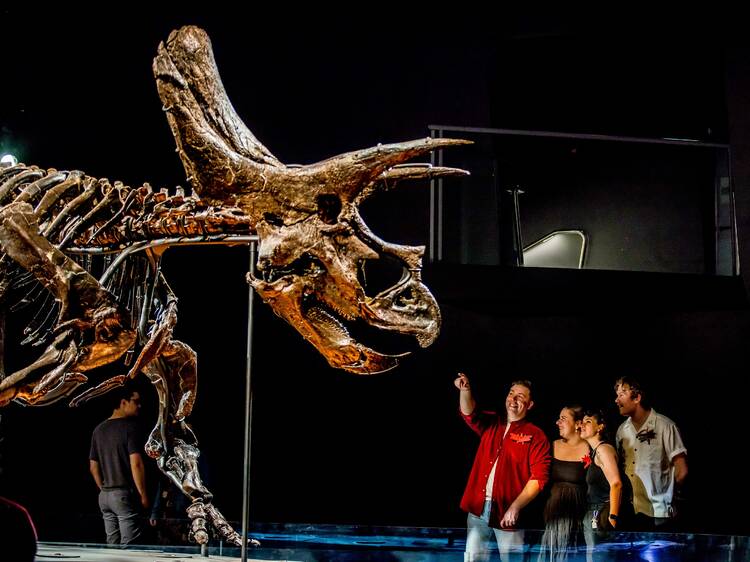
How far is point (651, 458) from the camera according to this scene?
6.16 meters

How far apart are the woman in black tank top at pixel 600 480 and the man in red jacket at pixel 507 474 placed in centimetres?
27

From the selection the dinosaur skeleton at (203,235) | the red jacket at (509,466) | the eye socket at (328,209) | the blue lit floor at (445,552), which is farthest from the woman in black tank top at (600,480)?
the eye socket at (328,209)

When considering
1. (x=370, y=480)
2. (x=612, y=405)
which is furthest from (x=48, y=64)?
(x=612, y=405)

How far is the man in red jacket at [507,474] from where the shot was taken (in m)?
5.58

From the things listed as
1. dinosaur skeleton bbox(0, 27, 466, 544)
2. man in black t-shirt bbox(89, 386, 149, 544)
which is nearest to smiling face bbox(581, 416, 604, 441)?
dinosaur skeleton bbox(0, 27, 466, 544)

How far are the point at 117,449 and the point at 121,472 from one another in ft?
0.48

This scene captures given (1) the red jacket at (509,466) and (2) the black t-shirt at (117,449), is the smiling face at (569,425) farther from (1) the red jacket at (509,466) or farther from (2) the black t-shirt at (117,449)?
(2) the black t-shirt at (117,449)

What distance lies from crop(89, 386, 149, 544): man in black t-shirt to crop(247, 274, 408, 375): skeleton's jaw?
8.05 ft

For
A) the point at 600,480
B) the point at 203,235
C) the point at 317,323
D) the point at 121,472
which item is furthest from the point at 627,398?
the point at 121,472

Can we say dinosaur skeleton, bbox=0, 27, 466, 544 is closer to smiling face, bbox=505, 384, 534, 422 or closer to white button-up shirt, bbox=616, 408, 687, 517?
smiling face, bbox=505, 384, 534, 422

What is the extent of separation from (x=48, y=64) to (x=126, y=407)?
9.60ft

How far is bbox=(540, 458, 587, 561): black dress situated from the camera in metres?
5.05

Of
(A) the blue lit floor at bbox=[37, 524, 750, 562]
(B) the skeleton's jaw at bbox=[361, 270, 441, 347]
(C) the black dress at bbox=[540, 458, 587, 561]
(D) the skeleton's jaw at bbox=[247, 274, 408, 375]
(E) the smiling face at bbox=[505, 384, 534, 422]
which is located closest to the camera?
(B) the skeleton's jaw at bbox=[361, 270, 441, 347]

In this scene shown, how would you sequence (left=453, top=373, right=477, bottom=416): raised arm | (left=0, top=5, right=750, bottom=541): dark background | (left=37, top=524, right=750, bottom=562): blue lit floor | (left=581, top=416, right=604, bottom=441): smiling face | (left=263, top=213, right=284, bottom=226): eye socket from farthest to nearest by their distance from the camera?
(left=0, top=5, right=750, bottom=541): dark background < (left=453, top=373, right=477, bottom=416): raised arm < (left=581, top=416, right=604, bottom=441): smiling face < (left=37, top=524, right=750, bottom=562): blue lit floor < (left=263, top=213, right=284, bottom=226): eye socket
